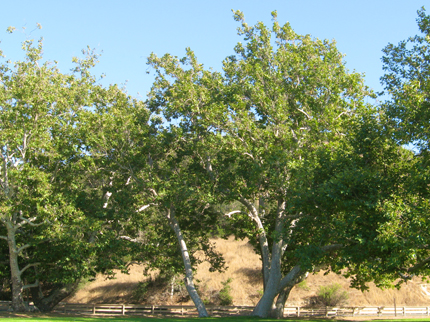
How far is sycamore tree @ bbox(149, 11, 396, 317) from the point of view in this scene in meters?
21.5

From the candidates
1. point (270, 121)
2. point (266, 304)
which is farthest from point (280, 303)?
point (270, 121)

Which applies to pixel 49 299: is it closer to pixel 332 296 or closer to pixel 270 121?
pixel 270 121

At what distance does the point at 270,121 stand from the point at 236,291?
25868mm

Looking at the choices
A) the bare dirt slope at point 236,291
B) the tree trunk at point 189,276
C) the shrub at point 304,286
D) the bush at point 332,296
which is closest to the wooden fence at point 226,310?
the bare dirt slope at point 236,291

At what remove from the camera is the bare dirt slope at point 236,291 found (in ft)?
136

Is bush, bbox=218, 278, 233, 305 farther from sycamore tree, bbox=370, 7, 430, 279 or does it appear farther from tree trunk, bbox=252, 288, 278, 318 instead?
sycamore tree, bbox=370, 7, 430, 279

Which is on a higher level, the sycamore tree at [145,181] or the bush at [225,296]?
the sycamore tree at [145,181]

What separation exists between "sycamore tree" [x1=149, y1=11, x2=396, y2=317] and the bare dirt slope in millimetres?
17533

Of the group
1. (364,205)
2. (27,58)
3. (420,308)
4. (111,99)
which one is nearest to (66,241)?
(111,99)

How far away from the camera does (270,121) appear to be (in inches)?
943

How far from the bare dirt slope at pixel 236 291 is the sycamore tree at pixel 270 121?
690 inches

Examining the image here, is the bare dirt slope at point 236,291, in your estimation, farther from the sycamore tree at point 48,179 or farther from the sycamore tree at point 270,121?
the sycamore tree at point 270,121

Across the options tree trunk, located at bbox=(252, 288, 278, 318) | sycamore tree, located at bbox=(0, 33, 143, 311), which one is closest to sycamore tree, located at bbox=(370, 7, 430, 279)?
tree trunk, located at bbox=(252, 288, 278, 318)

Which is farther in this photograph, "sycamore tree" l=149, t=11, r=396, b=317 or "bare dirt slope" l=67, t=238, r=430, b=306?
"bare dirt slope" l=67, t=238, r=430, b=306
